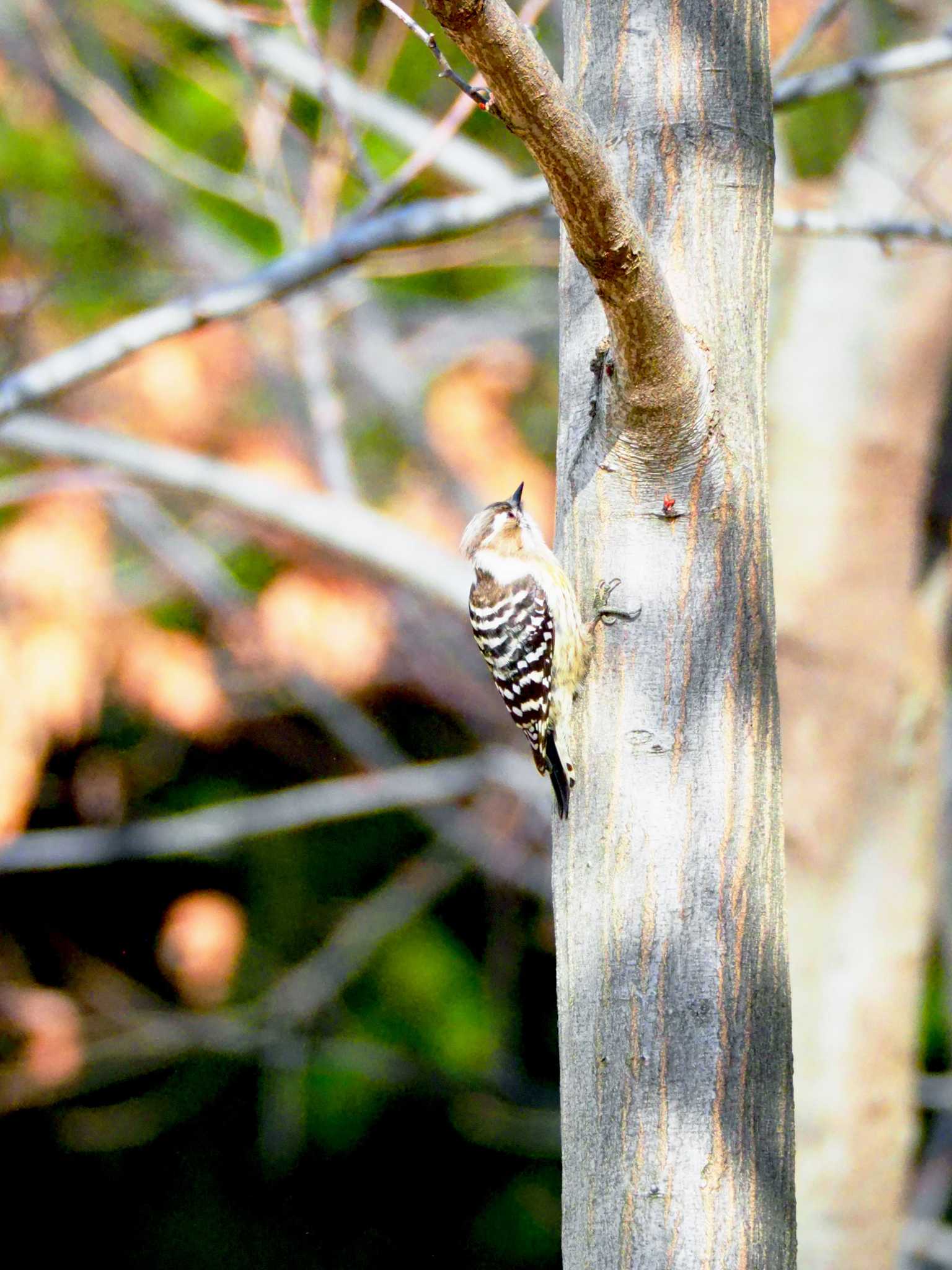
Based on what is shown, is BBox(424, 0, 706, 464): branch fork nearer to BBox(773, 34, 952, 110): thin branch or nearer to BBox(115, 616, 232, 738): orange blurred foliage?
BBox(773, 34, 952, 110): thin branch

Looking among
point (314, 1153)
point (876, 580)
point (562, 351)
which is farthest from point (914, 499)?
point (314, 1153)

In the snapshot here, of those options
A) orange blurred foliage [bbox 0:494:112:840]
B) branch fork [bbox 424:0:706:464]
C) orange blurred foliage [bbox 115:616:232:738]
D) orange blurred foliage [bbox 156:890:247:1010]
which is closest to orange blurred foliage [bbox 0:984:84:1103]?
orange blurred foliage [bbox 156:890:247:1010]

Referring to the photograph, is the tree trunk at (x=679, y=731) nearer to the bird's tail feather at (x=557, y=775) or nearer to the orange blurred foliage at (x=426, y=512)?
the bird's tail feather at (x=557, y=775)

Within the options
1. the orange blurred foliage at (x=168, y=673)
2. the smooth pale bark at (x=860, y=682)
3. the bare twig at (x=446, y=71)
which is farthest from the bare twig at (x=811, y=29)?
the orange blurred foliage at (x=168, y=673)

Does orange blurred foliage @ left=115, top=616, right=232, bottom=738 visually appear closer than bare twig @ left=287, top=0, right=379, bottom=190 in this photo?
No

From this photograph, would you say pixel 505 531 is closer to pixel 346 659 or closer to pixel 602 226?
pixel 346 659

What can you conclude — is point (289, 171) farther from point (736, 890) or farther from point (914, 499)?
point (736, 890)
